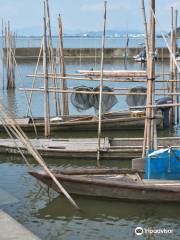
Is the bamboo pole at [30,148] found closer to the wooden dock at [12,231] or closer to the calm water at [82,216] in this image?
the calm water at [82,216]

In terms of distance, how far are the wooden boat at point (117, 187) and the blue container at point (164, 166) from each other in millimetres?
185

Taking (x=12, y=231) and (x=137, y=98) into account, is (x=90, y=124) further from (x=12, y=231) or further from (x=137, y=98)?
(x=12, y=231)

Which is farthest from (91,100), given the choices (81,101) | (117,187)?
(117,187)

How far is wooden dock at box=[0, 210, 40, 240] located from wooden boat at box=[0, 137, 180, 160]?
715 centimetres

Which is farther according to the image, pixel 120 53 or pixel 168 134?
pixel 120 53

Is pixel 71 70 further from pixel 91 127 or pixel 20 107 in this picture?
pixel 91 127

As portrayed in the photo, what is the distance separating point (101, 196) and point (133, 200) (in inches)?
29.5

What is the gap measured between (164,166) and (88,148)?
474 cm

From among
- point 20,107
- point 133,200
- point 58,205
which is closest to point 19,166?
point 58,205

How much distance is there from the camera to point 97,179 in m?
12.2

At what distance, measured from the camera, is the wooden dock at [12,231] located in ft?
28.5

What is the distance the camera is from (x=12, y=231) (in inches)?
355

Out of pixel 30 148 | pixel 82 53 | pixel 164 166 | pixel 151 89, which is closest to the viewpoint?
pixel 30 148

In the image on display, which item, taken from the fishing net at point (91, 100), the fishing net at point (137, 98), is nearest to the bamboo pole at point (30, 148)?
the fishing net at point (91, 100)
